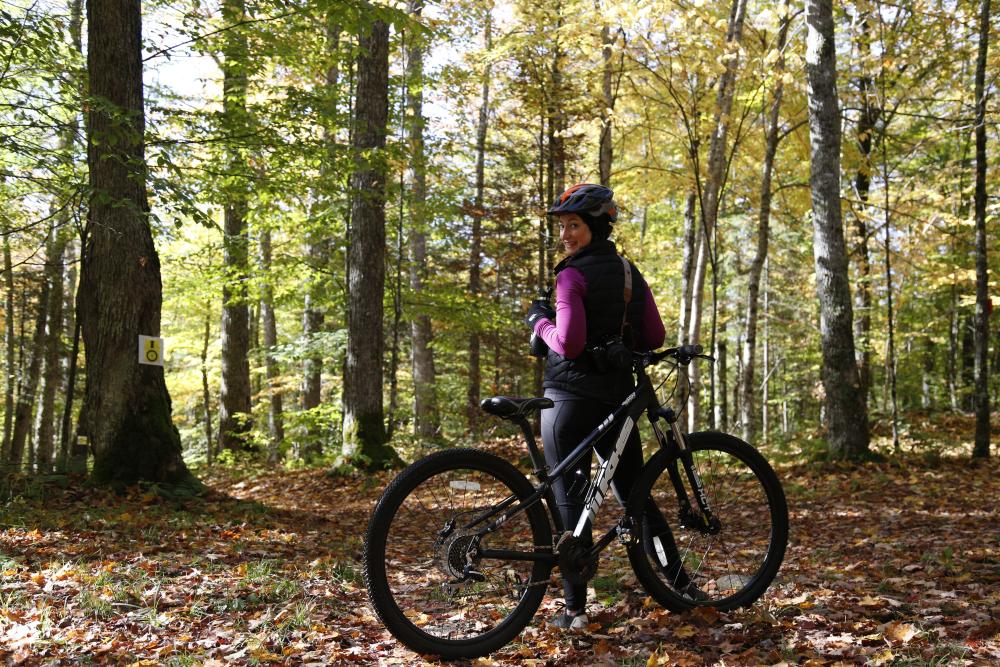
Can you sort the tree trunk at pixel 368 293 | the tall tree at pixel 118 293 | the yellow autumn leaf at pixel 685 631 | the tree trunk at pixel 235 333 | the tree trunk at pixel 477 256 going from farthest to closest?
the tree trunk at pixel 477 256 → the tree trunk at pixel 235 333 → the tree trunk at pixel 368 293 → the tall tree at pixel 118 293 → the yellow autumn leaf at pixel 685 631

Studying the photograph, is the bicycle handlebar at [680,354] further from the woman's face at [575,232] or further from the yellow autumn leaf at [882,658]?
the yellow autumn leaf at [882,658]

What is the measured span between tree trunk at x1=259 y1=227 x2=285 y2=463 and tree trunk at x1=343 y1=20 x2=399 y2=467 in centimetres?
265

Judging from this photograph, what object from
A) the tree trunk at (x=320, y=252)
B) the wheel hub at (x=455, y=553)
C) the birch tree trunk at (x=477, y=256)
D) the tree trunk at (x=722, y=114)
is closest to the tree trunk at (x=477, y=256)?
the birch tree trunk at (x=477, y=256)

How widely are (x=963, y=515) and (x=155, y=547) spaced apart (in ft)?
21.9

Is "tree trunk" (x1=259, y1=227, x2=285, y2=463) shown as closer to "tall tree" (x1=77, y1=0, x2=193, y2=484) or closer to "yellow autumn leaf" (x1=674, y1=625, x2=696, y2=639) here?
"tall tree" (x1=77, y1=0, x2=193, y2=484)

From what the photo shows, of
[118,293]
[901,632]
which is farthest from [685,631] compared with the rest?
[118,293]

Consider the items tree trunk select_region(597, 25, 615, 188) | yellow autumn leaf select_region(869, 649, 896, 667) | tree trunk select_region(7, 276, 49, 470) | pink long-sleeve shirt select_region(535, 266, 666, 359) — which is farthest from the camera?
tree trunk select_region(7, 276, 49, 470)

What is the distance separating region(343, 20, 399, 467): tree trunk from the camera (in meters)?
9.88

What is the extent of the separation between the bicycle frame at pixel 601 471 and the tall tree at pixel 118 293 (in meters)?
5.15

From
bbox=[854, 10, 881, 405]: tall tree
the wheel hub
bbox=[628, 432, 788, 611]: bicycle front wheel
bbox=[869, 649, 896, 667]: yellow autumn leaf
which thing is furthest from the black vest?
bbox=[854, 10, 881, 405]: tall tree

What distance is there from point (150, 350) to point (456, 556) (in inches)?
206

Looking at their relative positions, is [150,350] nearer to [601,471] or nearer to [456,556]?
[456,556]

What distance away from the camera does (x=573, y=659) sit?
10.1 ft

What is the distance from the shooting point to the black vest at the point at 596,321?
3.27 m
